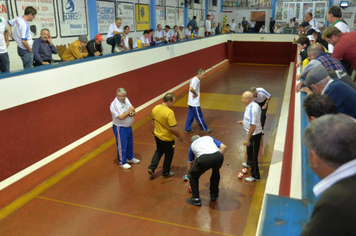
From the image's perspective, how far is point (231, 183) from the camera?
6.23 m

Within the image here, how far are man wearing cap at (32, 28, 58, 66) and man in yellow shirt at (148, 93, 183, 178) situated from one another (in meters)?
3.16

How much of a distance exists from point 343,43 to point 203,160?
10.2 feet

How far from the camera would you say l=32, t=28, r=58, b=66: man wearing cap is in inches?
284

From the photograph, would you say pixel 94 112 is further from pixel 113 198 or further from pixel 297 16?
pixel 297 16

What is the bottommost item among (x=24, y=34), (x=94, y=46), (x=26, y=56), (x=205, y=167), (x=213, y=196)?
(x=213, y=196)

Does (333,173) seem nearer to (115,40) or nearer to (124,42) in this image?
(115,40)

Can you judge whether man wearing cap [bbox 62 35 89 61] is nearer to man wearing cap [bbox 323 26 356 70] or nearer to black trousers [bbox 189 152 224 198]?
black trousers [bbox 189 152 224 198]

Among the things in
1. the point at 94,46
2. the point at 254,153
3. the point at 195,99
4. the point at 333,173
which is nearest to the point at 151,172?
the point at 254,153

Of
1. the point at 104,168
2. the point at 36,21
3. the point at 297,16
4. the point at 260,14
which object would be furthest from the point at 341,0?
the point at 104,168

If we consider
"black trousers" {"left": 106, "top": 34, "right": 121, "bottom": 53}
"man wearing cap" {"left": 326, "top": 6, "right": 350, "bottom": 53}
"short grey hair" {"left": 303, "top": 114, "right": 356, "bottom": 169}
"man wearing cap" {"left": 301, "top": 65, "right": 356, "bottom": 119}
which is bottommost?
"man wearing cap" {"left": 301, "top": 65, "right": 356, "bottom": 119}

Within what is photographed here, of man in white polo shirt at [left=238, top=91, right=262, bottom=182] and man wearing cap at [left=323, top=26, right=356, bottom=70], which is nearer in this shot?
man wearing cap at [left=323, top=26, right=356, bottom=70]

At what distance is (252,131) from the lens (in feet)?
19.1

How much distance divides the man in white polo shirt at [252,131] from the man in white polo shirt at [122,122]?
241cm

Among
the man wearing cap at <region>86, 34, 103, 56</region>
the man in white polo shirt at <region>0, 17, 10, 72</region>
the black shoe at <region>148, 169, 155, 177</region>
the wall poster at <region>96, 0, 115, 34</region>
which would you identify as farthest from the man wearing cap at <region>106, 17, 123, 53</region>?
the black shoe at <region>148, 169, 155, 177</region>
